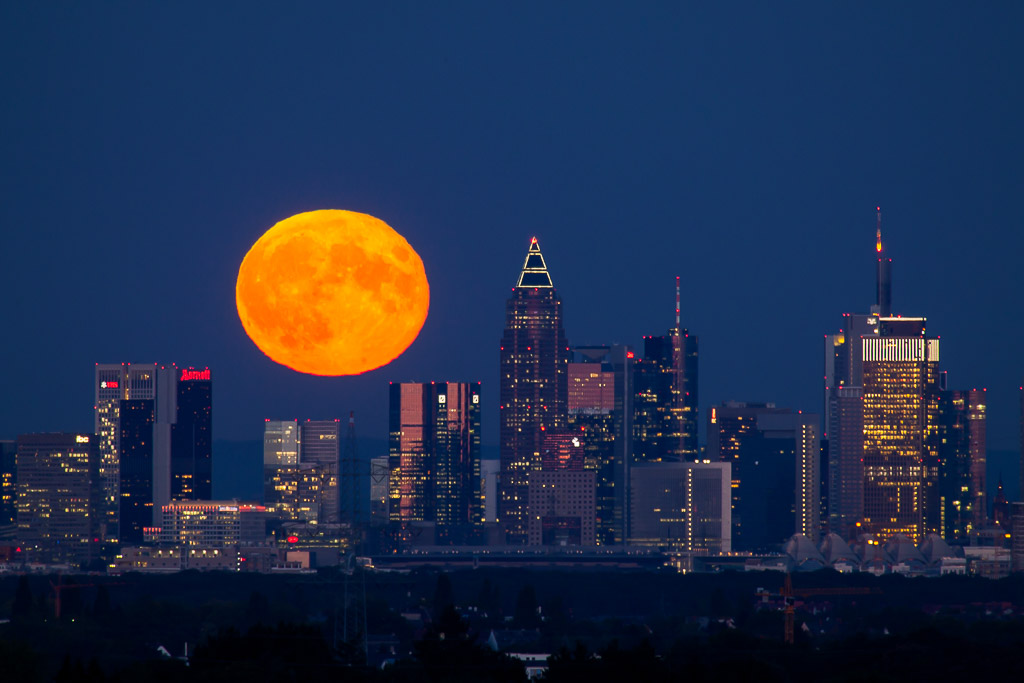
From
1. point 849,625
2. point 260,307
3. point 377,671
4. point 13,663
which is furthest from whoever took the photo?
point 849,625

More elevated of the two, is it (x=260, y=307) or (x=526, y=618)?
(x=260, y=307)

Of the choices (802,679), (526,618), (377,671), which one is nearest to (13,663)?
(377,671)

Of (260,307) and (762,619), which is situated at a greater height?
(260,307)

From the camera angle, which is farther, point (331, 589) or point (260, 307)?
point (331, 589)

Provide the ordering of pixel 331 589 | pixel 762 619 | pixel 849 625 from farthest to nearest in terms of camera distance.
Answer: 1. pixel 331 589
2. pixel 849 625
3. pixel 762 619

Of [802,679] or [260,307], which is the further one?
[802,679]

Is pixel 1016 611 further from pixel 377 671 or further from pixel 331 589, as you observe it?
pixel 377 671

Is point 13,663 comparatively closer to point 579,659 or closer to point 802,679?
point 579,659

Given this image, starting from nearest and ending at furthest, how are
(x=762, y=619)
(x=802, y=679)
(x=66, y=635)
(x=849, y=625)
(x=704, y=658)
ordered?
(x=802, y=679) < (x=704, y=658) < (x=66, y=635) < (x=762, y=619) < (x=849, y=625)

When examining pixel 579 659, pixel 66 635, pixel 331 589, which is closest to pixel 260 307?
pixel 579 659
